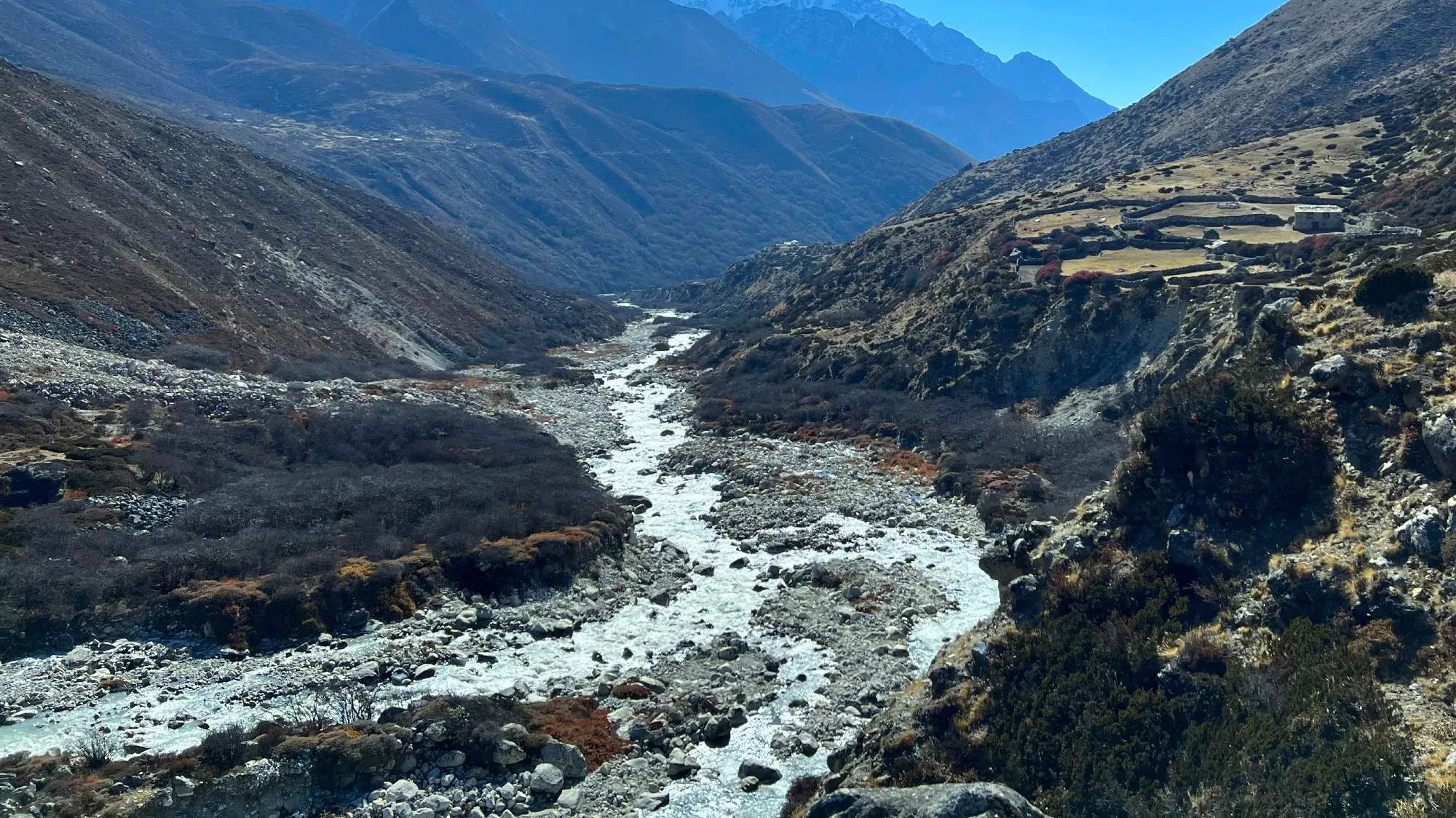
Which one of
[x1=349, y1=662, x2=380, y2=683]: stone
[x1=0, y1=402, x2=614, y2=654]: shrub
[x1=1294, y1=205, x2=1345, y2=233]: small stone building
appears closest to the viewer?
[x1=349, y1=662, x2=380, y2=683]: stone

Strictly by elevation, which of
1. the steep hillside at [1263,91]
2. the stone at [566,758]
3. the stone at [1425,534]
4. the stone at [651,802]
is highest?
the steep hillside at [1263,91]

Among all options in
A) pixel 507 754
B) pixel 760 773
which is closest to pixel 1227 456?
pixel 760 773

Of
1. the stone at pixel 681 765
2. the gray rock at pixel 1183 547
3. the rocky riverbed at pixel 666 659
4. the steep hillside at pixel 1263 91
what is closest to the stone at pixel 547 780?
the rocky riverbed at pixel 666 659

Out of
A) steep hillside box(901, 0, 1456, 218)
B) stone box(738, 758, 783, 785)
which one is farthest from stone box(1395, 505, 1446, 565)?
steep hillside box(901, 0, 1456, 218)

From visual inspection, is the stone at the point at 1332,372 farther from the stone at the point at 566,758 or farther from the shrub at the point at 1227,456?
the stone at the point at 566,758

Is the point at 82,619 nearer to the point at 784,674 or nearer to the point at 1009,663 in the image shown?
the point at 784,674

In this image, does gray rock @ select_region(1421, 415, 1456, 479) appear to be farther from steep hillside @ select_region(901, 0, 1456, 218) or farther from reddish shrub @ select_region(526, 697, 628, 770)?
steep hillside @ select_region(901, 0, 1456, 218)

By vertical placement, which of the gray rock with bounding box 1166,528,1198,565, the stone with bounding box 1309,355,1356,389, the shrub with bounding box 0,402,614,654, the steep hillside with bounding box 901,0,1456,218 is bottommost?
the shrub with bounding box 0,402,614,654
